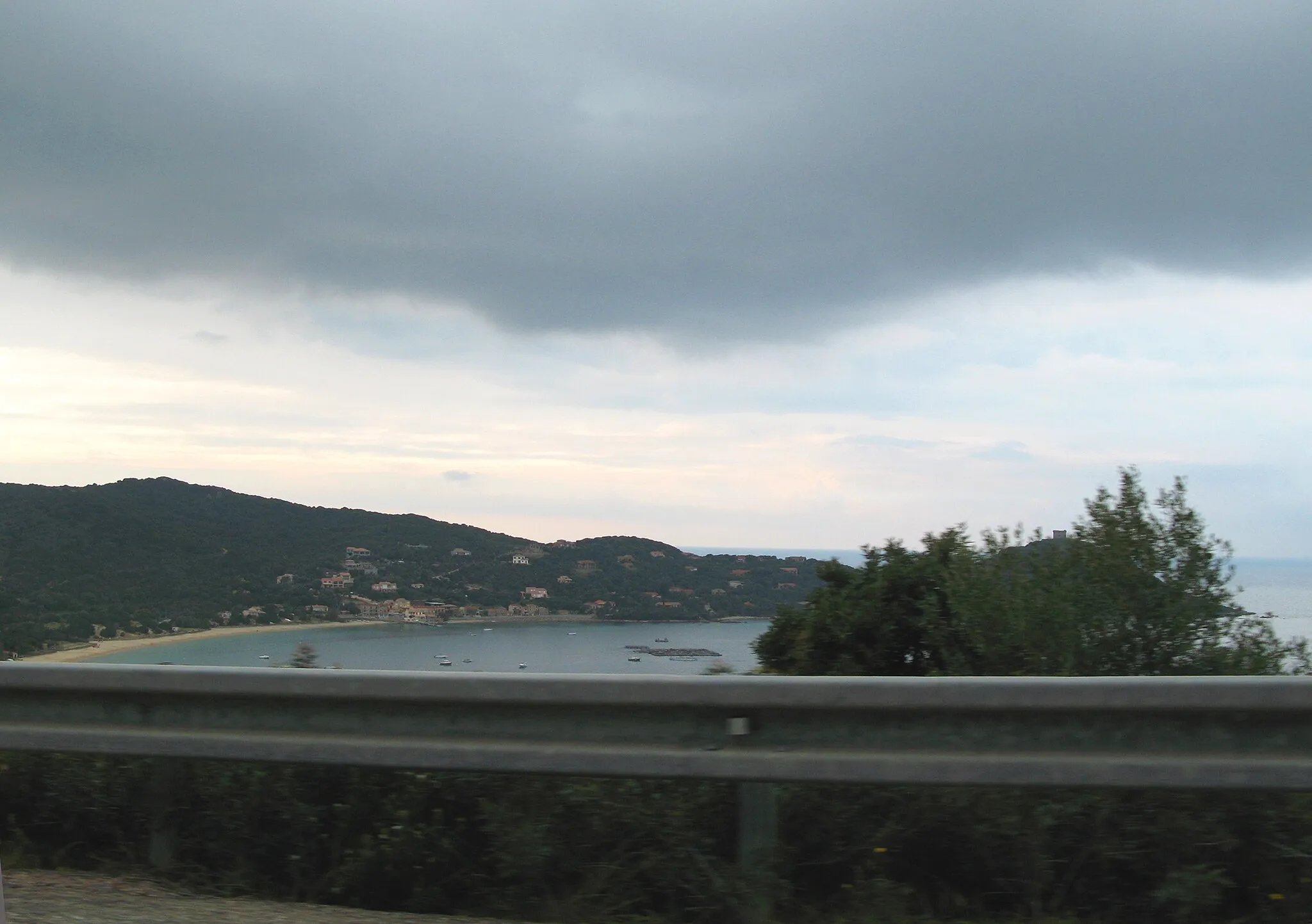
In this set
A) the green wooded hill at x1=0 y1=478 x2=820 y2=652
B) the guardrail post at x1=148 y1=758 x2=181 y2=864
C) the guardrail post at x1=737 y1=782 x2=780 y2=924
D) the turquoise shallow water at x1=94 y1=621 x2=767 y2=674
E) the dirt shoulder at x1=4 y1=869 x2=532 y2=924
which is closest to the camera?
the dirt shoulder at x1=4 y1=869 x2=532 y2=924

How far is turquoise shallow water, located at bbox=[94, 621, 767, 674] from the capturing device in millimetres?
5578

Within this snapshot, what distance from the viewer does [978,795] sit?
446 centimetres

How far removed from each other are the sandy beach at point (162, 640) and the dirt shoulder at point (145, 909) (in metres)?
1.00

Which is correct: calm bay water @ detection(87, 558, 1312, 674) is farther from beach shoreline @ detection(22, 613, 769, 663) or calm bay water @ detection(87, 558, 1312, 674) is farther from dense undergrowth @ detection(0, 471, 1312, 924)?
dense undergrowth @ detection(0, 471, 1312, 924)

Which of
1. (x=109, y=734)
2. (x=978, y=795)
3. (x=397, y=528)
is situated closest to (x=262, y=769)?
(x=109, y=734)

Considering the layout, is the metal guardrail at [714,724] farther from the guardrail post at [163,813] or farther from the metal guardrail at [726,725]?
the guardrail post at [163,813]

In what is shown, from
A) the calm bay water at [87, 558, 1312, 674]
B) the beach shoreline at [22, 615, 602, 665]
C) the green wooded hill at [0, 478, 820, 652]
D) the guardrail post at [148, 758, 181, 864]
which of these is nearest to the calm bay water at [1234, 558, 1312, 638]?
the calm bay water at [87, 558, 1312, 674]

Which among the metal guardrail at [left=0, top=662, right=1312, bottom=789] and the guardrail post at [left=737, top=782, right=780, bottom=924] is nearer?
the metal guardrail at [left=0, top=662, right=1312, bottom=789]

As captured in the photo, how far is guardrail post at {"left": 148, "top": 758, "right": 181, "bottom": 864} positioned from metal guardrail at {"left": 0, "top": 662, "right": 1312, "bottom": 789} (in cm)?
36

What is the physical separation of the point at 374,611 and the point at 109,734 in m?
5.10

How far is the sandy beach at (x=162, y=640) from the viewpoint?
564cm

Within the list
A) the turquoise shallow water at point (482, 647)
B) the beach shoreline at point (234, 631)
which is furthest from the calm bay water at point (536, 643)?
the beach shoreline at point (234, 631)

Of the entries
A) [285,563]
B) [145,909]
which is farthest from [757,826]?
[285,563]

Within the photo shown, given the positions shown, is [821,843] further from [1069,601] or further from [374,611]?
A: [374,611]
